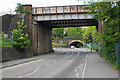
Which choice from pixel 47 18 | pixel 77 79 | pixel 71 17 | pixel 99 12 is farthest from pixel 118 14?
pixel 47 18

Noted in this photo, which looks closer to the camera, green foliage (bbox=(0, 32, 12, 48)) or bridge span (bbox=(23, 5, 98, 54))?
green foliage (bbox=(0, 32, 12, 48))

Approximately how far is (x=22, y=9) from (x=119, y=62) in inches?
794

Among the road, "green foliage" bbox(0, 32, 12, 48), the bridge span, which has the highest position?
the bridge span

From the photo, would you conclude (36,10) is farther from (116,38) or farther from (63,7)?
(116,38)

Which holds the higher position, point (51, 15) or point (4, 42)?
point (51, 15)

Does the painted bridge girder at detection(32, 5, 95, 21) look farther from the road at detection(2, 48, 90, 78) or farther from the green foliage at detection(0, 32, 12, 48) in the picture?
the road at detection(2, 48, 90, 78)

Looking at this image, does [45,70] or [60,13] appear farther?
[60,13]

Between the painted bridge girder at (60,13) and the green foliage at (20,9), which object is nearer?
the green foliage at (20,9)

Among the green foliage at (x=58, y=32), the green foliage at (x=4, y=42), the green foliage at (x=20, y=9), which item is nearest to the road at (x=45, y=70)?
the green foliage at (x=4, y=42)

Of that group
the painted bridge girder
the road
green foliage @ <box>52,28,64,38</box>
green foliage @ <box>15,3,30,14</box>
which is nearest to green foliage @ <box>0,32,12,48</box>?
the road

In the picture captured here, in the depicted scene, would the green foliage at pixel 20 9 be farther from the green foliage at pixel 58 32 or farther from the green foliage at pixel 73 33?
the green foliage at pixel 73 33

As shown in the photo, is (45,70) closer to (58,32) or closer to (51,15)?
(51,15)

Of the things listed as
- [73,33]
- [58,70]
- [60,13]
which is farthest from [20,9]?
[73,33]

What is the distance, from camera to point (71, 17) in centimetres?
2558
